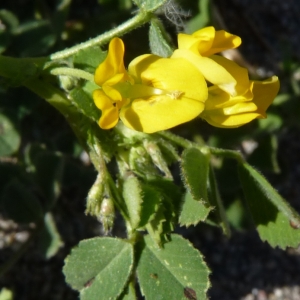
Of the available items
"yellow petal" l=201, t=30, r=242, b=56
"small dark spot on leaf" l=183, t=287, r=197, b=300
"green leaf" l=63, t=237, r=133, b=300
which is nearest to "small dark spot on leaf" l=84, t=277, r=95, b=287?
"green leaf" l=63, t=237, r=133, b=300

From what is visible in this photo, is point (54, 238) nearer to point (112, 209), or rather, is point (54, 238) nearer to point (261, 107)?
point (112, 209)

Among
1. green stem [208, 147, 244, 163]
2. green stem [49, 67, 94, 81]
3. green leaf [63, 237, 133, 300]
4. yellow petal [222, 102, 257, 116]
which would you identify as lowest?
green leaf [63, 237, 133, 300]

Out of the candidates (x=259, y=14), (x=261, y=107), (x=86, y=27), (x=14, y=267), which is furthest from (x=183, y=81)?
(x=259, y=14)

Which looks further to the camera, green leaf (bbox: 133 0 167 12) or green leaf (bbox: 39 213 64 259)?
green leaf (bbox: 39 213 64 259)

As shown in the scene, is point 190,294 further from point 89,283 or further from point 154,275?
point 89,283

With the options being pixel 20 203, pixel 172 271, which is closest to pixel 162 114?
pixel 172 271

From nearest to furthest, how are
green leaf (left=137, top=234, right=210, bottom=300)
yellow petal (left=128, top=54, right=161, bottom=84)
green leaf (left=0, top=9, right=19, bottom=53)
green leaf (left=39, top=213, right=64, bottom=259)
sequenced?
yellow petal (left=128, top=54, right=161, bottom=84)
green leaf (left=137, top=234, right=210, bottom=300)
green leaf (left=0, top=9, right=19, bottom=53)
green leaf (left=39, top=213, right=64, bottom=259)

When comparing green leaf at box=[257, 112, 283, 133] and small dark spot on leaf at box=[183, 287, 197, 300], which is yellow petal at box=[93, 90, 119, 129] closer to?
small dark spot on leaf at box=[183, 287, 197, 300]
